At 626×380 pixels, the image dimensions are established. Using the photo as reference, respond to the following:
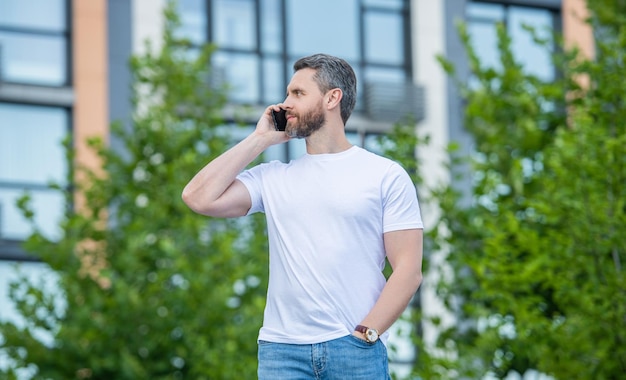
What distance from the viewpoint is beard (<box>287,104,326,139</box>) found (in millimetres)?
5180

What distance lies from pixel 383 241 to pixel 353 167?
312mm

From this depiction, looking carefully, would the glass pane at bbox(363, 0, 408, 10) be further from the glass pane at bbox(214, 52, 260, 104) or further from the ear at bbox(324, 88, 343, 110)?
the ear at bbox(324, 88, 343, 110)

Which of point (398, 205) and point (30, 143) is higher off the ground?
point (30, 143)

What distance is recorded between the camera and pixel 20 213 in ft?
71.8

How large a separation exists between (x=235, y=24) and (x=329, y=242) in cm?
2006

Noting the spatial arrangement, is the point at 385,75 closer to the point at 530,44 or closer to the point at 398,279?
the point at 530,44

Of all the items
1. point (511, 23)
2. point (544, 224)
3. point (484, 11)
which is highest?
point (484, 11)

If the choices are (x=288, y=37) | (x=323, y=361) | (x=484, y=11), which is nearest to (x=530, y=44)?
(x=484, y=11)

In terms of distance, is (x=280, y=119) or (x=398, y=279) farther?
(x=280, y=119)

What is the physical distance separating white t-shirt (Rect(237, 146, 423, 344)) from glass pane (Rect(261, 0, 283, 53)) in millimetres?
20026

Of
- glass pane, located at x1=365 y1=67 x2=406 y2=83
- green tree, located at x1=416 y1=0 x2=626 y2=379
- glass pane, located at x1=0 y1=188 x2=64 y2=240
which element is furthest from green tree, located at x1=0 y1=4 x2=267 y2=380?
glass pane, located at x1=365 y1=67 x2=406 y2=83

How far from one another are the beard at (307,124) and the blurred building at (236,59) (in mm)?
15965

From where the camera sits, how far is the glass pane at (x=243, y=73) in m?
24.4

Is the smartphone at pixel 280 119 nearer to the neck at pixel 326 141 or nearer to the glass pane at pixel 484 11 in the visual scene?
the neck at pixel 326 141
